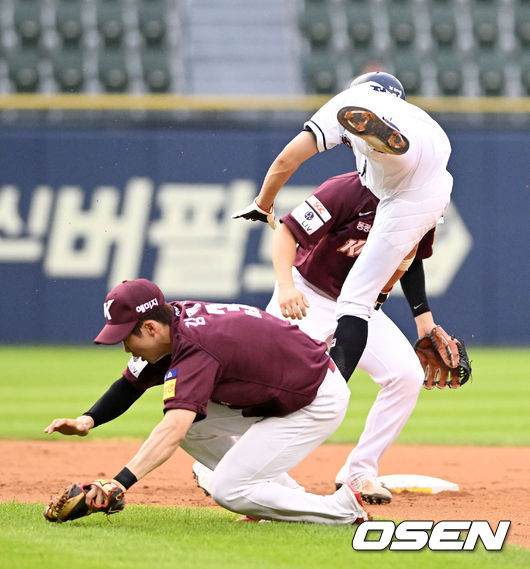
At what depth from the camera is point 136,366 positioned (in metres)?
4.20

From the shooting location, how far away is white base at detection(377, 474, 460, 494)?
5.26m

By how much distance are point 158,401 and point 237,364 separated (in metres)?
5.77

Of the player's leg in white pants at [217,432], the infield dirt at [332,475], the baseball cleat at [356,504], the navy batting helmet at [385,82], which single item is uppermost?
the navy batting helmet at [385,82]

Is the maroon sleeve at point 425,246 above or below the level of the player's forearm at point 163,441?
above

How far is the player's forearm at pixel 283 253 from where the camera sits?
4598 millimetres

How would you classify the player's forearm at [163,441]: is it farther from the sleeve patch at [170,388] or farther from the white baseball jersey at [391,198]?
the white baseball jersey at [391,198]

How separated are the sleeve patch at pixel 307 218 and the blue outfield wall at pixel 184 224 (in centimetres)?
770

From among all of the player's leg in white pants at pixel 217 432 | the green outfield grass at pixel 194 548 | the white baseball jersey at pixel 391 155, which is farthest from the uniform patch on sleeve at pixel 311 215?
the green outfield grass at pixel 194 548

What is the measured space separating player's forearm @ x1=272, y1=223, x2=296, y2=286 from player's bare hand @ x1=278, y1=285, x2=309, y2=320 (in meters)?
0.09

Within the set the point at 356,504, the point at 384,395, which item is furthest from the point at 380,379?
the point at 356,504

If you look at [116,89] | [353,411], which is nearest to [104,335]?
[353,411]

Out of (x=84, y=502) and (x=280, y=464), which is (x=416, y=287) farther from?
(x=84, y=502)

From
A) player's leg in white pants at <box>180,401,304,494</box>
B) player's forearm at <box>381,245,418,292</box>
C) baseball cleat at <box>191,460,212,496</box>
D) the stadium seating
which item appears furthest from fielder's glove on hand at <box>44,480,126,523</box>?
the stadium seating

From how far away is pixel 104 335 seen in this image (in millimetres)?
3809
